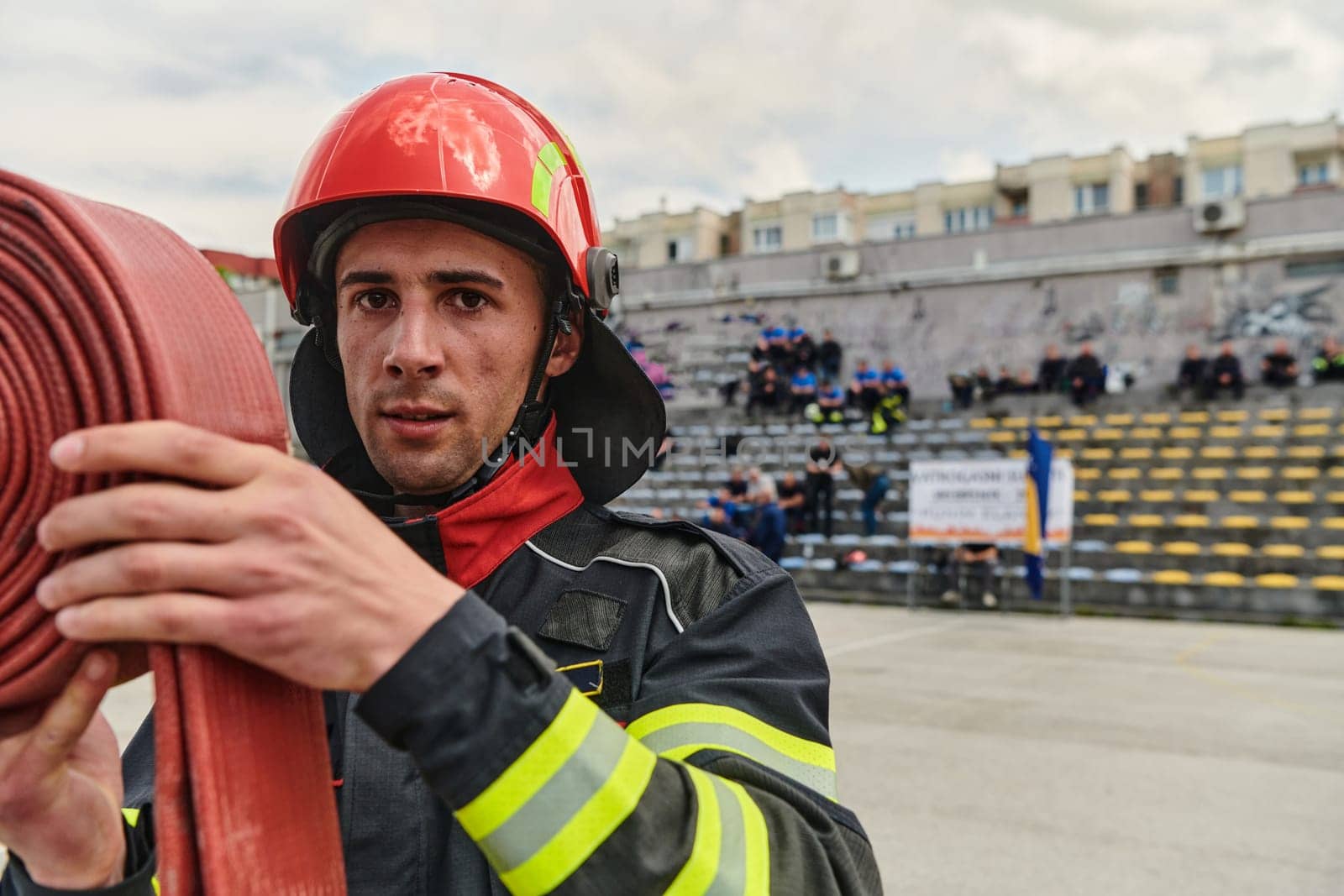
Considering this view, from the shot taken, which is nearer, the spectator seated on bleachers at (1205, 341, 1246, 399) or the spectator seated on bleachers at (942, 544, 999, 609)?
the spectator seated on bleachers at (942, 544, 999, 609)

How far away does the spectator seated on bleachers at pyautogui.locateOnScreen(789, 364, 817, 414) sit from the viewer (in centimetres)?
2178

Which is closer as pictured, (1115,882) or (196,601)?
(196,601)

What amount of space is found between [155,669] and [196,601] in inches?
3.7

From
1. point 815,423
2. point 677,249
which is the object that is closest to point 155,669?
point 815,423

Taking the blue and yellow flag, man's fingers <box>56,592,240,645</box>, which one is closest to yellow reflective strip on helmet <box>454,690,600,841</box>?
man's fingers <box>56,592,240,645</box>

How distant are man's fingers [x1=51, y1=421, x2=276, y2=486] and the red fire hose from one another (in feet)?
0.15

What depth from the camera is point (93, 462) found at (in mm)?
652

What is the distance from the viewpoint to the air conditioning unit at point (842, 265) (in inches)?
990

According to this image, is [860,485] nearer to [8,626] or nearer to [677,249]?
[8,626]

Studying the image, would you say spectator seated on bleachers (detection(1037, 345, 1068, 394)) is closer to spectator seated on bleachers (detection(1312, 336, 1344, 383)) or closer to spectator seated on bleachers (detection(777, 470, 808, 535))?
spectator seated on bleachers (detection(1312, 336, 1344, 383))

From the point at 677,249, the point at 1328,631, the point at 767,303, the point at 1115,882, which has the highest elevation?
the point at 677,249

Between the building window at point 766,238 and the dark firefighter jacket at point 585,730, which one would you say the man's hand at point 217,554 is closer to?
the dark firefighter jacket at point 585,730

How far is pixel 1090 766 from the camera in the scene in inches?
218

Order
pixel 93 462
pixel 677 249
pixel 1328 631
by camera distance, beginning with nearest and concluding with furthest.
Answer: pixel 93 462 → pixel 1328 631 → pixel 677 249
